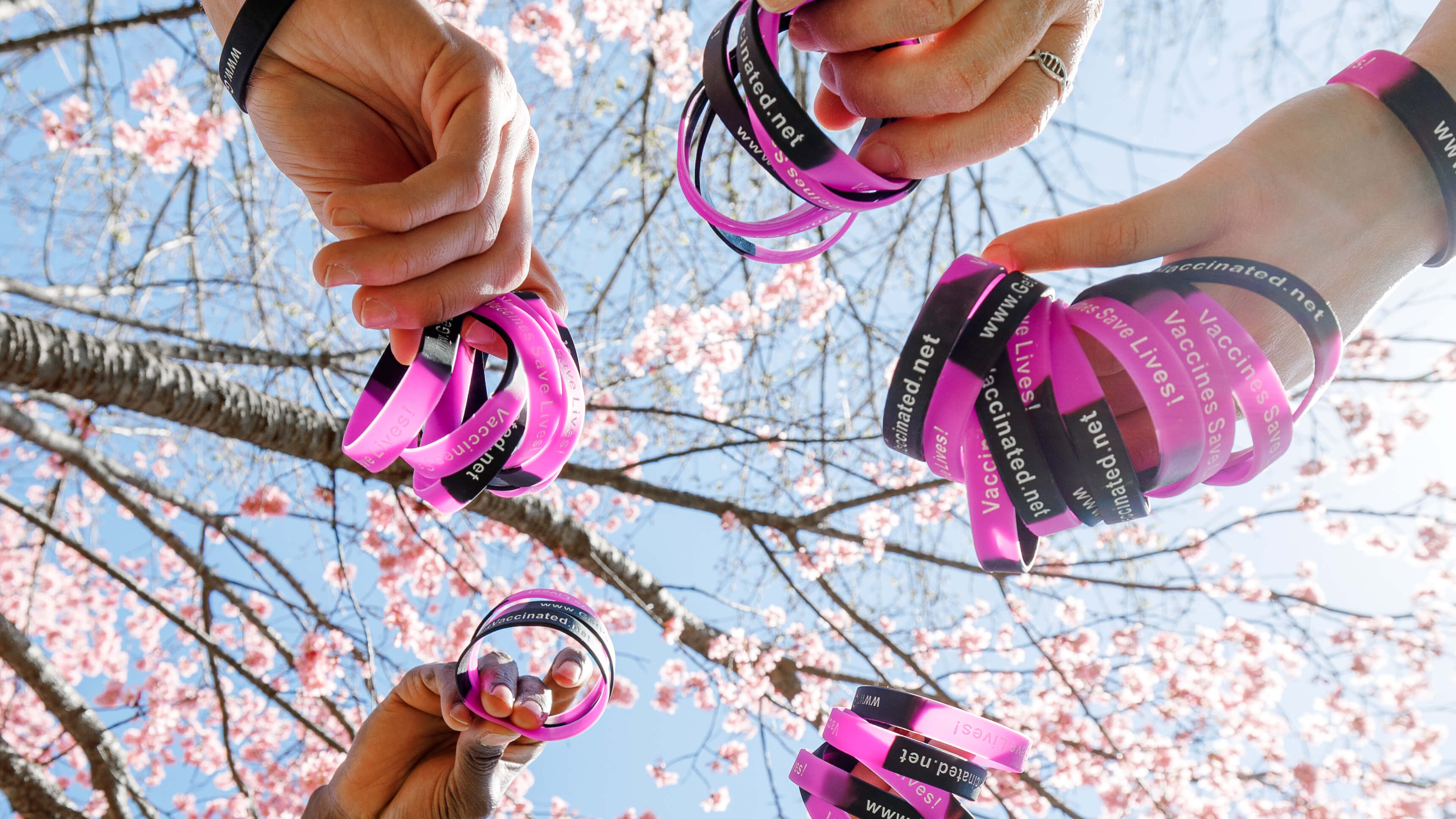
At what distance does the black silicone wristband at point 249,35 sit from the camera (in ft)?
4.85

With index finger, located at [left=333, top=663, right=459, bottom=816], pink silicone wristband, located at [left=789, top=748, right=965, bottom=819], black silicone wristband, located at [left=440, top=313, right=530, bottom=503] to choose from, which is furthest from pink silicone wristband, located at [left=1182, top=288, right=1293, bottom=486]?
index finger, located at [left=333, top=663, right=459, bottom=816]

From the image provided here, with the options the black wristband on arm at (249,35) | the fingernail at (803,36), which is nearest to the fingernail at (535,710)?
the black wristband on arm at (249,35)

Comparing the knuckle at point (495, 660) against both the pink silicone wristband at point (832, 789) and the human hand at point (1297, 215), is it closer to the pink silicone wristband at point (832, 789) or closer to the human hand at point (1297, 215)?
the pink silicone wristband at point (832, 789)

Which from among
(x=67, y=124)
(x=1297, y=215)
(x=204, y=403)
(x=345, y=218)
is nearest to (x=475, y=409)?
(x=345, y=218)

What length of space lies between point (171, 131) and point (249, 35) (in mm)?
3653

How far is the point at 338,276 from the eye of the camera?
1241 mm

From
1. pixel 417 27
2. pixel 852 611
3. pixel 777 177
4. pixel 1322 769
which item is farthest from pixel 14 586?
pixel 1322 769

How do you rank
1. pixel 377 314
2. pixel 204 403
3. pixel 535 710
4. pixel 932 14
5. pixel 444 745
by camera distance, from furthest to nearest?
pixel 204 403 < pixel 444 745 < pixel 535 710 < pixel 377 314 < pixel 932 14

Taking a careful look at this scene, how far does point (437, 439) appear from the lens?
171cm

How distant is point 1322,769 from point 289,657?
23.8 feet

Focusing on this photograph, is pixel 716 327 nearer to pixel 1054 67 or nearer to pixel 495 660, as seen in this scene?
pixel 495 660

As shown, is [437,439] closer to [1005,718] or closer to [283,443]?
[283,443]

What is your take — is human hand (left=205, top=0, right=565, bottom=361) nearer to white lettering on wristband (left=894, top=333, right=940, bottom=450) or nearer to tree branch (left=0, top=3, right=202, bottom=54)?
white lettering on wristband (left=894, top=333, right=940, bottom=450)

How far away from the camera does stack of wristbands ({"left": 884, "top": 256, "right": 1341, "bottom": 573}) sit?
108cm
